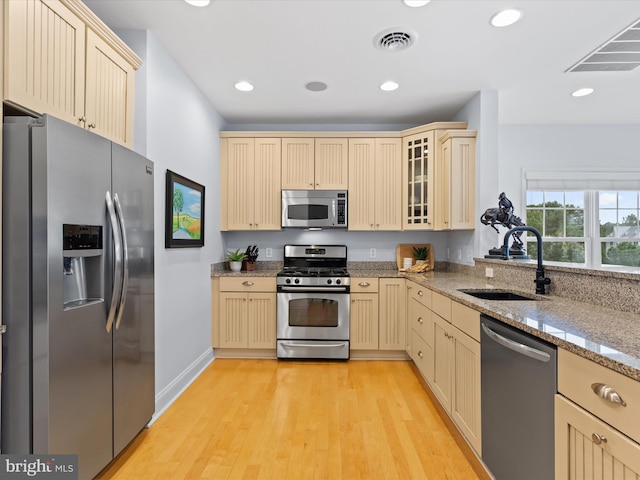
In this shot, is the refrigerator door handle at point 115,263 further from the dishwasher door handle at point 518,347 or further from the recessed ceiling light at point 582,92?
the recessed ceiling light at point 582,92

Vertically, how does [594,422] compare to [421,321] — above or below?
above

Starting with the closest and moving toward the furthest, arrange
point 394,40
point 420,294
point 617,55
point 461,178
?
1. point 394,40
2. point 617,55
3. point 420,294
4. point 461,178

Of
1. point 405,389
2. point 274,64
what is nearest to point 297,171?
point 274,64

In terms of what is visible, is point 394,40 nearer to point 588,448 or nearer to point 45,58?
point 45,58

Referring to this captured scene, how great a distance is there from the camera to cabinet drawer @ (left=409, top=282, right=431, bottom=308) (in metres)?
2.81

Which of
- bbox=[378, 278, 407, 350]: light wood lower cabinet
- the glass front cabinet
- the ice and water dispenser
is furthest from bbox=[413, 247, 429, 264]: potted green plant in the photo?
the ice and water dispenser

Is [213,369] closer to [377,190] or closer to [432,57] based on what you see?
[377,190]

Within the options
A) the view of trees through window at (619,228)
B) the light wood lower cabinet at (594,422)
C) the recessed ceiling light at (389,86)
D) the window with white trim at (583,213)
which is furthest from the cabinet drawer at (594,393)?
the view of trees through window at (619,228)

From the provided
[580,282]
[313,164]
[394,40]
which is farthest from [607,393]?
[313,164]

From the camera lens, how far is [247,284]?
365cm

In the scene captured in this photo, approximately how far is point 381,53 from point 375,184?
1579 millimetres

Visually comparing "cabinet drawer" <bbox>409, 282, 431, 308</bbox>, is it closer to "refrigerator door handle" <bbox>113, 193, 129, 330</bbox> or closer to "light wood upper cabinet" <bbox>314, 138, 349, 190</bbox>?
"light wood upper cabinet" <bbox>314, 138, 349, 190</bbox>


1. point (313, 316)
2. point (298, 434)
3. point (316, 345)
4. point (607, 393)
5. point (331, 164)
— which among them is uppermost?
point (331, 164)

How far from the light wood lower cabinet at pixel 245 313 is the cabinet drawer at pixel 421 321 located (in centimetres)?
142
